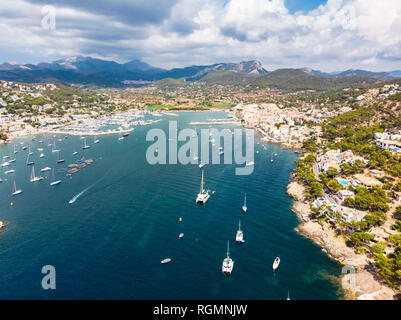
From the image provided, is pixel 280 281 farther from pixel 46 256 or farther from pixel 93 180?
pixel 93 180

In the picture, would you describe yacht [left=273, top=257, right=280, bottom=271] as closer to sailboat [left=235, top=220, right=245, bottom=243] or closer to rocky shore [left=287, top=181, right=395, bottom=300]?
sailboat [left=235, top=220, right=245, bottom=243]

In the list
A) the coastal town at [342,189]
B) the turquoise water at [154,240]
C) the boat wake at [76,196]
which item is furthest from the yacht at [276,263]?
the boat wake at [76,196]

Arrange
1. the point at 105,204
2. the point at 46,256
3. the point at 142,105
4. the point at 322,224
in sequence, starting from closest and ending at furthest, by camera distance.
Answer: the point at 46,256
the point at 322,224
the point at 105,204
the point at 142,105

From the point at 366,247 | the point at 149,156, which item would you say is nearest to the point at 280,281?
the point at 366,247

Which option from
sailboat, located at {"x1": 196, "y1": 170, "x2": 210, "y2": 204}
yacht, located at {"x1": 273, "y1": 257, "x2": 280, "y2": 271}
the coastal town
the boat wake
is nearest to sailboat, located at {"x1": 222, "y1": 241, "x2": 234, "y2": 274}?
yacht, located at {"x1": 273, "y1": 257, "x2": 280, "y2": 271}

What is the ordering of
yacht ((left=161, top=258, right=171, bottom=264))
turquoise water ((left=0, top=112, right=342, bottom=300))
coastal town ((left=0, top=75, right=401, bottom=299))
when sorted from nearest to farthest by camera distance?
turquoise water ((left=0, top=112, right=342, bottom=300)) < yacht ((left=161, top=258, right=171, bottom=264)) < coastal town ((left=0, top=75, right=401, bottom=299))

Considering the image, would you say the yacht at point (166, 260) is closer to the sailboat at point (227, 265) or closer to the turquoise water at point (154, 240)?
the turquoise water at point (154, 240)
